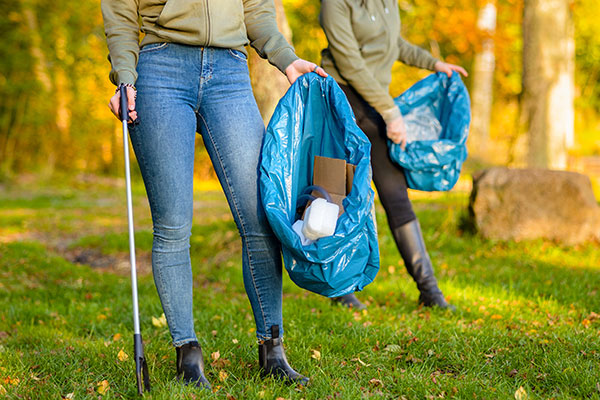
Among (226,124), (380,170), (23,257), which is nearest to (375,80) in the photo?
(380,170)

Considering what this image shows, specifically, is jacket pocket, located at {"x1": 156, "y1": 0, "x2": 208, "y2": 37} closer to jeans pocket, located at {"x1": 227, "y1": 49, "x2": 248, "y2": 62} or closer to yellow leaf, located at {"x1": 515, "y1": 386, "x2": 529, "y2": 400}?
jeans pocket, located at {"x1": 227, "y1": 49, "x2": 248, "y2": 62}

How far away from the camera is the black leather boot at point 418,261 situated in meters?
3.77

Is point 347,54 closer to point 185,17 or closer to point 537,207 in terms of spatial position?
point 185,17

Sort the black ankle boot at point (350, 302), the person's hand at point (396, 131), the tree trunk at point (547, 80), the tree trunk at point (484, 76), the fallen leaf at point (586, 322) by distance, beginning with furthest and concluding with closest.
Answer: the tree trunk at point (484, 76), the tree trunk at point (547, 80), the black ankle boot at point (350, 302), the person's hand at point (396, 131), the fallen leaf at point (586, 322)

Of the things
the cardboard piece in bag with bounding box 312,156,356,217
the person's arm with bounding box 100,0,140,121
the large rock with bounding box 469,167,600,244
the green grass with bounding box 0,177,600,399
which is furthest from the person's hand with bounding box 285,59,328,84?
the large rock with bounding box 469,167,600,244

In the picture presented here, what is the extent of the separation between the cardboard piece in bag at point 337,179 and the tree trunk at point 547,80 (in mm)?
5162

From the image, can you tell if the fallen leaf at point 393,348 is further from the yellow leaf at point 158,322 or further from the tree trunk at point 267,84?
the tree trunk at point 267,84

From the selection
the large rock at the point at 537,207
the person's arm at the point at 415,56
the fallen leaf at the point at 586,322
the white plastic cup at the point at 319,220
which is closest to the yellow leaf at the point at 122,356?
the white plastic cup at the point at 319,220

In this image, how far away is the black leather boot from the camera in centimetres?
377

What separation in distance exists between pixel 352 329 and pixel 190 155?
1.43 meters

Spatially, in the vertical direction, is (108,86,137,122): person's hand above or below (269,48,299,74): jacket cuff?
below

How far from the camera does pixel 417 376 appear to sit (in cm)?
260

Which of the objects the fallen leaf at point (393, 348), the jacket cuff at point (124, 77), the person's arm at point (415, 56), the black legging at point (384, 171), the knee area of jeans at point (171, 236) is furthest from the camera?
the person's arm at point (415, 56)

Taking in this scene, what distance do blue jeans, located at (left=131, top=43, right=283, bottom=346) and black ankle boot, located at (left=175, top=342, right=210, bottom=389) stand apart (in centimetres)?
4
